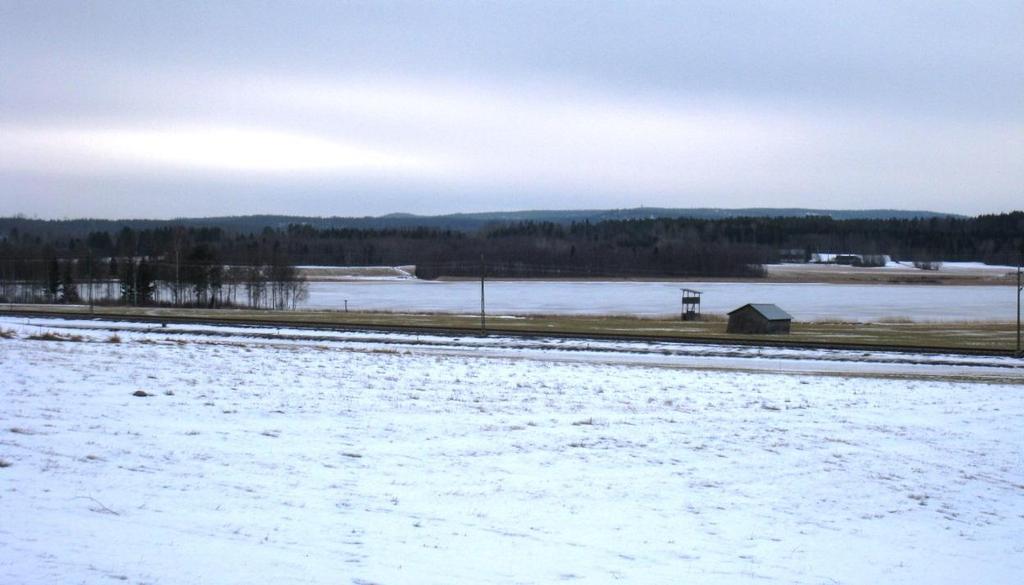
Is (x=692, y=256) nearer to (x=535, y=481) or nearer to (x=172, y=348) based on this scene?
(x=172, y=348)

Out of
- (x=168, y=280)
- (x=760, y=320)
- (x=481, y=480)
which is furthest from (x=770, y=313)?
(x=168, y=280)

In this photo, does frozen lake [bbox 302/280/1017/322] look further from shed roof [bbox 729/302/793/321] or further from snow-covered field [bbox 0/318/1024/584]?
snow-covered field [bbox 0/318/1024/584]

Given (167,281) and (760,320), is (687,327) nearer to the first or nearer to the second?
(760,320)

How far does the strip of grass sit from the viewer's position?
46.2 metres

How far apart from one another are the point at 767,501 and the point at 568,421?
509 centimetres

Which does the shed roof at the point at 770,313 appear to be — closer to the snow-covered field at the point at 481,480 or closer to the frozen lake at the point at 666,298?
the frozen lake at the point at 666,298

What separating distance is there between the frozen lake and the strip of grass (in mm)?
8355

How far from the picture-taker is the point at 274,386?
1938 centimetres

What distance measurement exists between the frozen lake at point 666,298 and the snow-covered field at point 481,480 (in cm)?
5153

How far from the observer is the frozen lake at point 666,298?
75.0m

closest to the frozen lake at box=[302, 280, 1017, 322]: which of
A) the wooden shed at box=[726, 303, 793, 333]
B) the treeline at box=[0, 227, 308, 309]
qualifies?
the treeline at box=[0, 227, 308, 309]

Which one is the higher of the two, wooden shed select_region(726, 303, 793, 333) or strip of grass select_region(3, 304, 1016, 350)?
wooden shed select_region(726, 303, 793, 333)

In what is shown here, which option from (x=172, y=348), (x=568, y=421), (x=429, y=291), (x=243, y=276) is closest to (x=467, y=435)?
(x=568, y=421)

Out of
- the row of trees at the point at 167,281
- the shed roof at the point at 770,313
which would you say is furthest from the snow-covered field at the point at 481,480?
the row of trees at the point at 167,281
